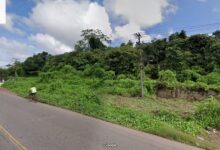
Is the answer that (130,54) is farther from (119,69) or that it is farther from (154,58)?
(154,58)

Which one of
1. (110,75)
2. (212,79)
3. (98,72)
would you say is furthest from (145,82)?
(98,72)

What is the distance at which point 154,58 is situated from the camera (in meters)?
49.2

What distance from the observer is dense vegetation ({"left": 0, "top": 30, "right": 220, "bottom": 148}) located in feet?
45.8

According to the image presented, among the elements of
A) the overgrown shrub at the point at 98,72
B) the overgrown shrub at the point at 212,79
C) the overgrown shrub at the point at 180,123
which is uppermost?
the overgrown shrub at the point at 98,72

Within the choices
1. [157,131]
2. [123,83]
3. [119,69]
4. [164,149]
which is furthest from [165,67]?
[164,149]

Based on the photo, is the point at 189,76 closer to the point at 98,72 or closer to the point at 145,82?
the point at 145,82

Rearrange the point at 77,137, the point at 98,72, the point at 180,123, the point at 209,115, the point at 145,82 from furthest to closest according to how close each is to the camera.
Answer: the point at 98,72 < the point at 145,82 < the point at 209,115 < the point at 180,123 < the point at 77,137

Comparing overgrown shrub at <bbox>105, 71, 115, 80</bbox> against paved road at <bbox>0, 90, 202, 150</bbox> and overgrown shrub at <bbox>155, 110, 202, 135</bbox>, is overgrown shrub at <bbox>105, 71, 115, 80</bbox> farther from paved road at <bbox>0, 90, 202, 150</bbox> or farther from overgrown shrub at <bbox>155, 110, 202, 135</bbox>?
paved road at <bbox>0, 90, 202, 150</bbox>

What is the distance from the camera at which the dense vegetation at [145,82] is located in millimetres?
13961

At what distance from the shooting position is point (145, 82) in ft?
98.1

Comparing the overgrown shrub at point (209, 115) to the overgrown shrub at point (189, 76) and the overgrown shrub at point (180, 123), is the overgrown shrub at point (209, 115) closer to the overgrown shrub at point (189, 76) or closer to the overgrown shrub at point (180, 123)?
the overgrown shrub at point (180, 123)

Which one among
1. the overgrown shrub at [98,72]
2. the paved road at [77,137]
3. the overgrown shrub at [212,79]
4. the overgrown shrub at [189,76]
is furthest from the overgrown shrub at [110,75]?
the paved road at [77,137]

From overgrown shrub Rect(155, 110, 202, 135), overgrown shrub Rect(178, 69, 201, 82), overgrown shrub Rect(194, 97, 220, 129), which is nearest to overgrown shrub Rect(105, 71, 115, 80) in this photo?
overgrown shrub Rect(178, 69, 201, 82)

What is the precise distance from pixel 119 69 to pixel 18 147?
121ft
